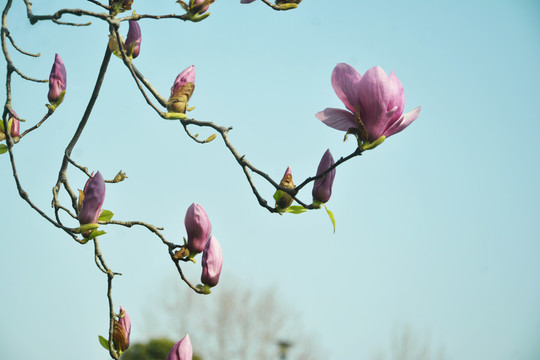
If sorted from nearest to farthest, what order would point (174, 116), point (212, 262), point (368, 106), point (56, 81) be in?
point (368, 106) < point (174, 116) < point (212, 262) < point (56, 81)

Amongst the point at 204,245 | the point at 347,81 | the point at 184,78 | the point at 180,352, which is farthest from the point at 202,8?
the point at 180,352

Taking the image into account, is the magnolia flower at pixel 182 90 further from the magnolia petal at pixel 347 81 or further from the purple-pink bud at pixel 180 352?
the purple-pink bud at pixel 180 352

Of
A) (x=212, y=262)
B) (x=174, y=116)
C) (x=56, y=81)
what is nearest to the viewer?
(x=174, y=116)

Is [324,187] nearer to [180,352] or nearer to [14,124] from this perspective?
[180,352]

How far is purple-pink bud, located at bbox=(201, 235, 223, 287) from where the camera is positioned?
3.73 feet

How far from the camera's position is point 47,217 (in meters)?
1.10

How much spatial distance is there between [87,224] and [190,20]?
44cm

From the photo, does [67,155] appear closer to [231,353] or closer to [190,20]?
[190,20]

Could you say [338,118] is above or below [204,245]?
above

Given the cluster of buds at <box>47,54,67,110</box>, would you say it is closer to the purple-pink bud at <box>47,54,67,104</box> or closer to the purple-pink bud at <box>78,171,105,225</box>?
the purple-pink bud at <box>47,54,67,104</box>

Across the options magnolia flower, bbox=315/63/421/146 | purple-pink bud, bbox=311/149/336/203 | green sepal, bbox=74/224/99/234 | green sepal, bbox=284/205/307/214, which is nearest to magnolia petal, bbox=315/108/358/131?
magnolia flower, bbox=315/63/421/146

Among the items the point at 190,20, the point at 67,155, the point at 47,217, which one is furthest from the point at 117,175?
the point at 190,20

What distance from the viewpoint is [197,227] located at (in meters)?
1.15

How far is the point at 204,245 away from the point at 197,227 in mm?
44
